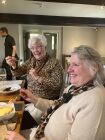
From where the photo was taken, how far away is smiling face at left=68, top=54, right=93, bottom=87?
120 centimetres

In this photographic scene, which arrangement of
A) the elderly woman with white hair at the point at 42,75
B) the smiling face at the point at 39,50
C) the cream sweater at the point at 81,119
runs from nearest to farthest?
the cream sweater at the point at 81,119
the elderly woman with white hair at the point at 42,75
the smiling face at the point at 39,50

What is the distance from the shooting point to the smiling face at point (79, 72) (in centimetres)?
120

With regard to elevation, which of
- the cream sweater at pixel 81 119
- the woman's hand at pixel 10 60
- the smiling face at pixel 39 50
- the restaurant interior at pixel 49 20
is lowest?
the cream sweater at pixel 81 119

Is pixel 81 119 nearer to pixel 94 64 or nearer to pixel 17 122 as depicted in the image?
pixel 94 64

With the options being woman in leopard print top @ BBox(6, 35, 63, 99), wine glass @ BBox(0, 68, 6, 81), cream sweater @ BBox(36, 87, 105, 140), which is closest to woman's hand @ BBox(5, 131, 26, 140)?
cream sweater @ BBox(36, 87, 105, 140)

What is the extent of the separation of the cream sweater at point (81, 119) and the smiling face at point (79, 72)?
106 mm

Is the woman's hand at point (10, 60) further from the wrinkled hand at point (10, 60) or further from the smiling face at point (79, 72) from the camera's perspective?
the smiling face at point (79, 72)

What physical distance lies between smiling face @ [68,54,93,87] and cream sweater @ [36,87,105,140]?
4.2 inches

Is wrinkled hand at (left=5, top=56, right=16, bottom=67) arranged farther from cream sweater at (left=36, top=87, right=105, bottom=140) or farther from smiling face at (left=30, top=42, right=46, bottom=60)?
cream sweater at (left=36, top=87, right=105, bottom=140)

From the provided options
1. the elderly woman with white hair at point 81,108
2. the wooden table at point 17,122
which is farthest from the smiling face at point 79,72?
the wooden table at point 17,122

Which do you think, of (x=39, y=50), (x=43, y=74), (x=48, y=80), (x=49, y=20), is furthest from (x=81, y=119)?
(x=49, y=20)

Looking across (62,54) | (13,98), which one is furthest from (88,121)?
(62,54)

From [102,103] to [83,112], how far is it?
10 cm

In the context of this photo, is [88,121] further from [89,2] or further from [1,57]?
[1,57]
